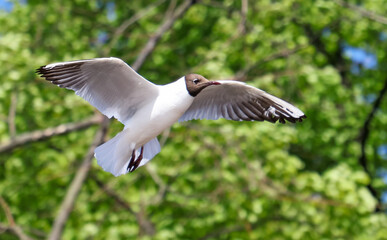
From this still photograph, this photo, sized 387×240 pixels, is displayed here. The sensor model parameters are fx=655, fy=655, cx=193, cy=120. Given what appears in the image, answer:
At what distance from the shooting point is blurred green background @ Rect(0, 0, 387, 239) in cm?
759

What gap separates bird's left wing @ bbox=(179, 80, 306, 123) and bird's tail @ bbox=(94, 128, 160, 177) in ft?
1.88

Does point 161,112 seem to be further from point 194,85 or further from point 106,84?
point 106,84

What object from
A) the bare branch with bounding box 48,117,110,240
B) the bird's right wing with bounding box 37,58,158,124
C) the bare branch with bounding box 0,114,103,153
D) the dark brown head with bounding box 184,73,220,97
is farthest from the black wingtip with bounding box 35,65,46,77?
the bare branch with bounding box 0,114,103,153

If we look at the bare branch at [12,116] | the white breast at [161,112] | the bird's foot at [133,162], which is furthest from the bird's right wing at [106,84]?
the bare branch at [12,116]

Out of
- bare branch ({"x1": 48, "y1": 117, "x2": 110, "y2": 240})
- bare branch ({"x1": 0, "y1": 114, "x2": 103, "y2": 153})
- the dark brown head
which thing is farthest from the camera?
bare branch ({"x1": 0, "y1": 114, "x2": 103, "y2": 153})

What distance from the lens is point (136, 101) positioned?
3863mm

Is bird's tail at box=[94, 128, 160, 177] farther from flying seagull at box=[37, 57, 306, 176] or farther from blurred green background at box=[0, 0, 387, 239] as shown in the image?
blurred green background at box=[0, 0, 387, 239]

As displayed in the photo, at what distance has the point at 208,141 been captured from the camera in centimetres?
789

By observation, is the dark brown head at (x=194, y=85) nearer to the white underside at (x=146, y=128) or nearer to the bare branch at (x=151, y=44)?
the white underside at (x=146, y=128)

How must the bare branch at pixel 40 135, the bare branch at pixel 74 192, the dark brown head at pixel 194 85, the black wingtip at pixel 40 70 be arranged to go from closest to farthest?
the dark brown head at pixel 194 85 → the black wingtip at pixel 40 70 → the bare branch at pixel 74 192 → the bare branch at pixel 40 135

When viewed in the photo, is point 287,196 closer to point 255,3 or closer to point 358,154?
point 358,154

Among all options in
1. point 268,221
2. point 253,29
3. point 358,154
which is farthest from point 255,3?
point 268,221

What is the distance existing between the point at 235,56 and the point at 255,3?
122 centimetres

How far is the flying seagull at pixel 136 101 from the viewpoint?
11.5 ft
